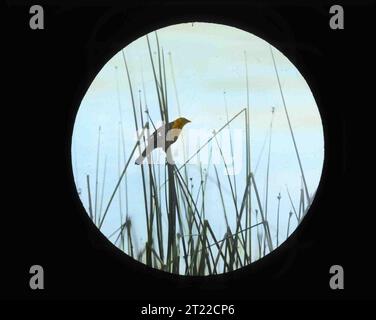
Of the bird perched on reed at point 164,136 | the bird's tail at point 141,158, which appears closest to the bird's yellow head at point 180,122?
the bird perched on reed at point 164,136

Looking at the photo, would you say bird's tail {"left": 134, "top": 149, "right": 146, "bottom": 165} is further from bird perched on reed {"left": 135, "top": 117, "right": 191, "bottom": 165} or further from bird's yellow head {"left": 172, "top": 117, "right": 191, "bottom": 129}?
bird's yellow head {"left": 172, "top": 117, "right": 191, "bottom": 129}

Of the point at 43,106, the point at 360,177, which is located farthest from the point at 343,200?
the point at 43,106

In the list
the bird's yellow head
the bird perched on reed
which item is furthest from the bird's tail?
the bird's yellow head

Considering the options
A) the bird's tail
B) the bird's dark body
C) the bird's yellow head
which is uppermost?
the bird's yellow head

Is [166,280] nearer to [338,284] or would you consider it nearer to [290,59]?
[338,284]

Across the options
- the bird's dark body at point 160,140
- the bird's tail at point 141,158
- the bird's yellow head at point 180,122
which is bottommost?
the bird's tail at point 141,158

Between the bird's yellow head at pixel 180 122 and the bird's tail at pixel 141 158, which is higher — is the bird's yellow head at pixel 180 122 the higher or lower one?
the higher one

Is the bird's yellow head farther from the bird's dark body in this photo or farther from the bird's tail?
the bird's tail

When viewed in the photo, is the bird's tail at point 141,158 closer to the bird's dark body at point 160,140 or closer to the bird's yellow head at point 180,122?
the bird's dark body at point 160,140

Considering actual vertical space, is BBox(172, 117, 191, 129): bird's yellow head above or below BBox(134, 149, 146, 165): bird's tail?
above
